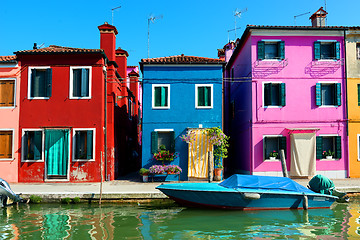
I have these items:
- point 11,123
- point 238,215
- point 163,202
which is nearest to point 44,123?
point 11,123

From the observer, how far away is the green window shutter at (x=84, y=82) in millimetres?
18250

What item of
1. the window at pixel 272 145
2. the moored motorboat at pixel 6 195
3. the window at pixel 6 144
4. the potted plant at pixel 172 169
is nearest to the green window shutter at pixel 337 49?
the window at pixel 272 145

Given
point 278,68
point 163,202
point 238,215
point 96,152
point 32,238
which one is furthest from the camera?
point 278,68

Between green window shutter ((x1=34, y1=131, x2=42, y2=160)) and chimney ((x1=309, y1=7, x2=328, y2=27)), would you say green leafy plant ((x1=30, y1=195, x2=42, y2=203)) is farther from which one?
chimney ((x1=309, y1=7, x2=328, y2=27))

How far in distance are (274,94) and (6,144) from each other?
14.5m

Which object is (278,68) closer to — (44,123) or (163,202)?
(163,202)

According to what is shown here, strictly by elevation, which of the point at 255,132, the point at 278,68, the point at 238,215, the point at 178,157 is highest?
the point at 278,68

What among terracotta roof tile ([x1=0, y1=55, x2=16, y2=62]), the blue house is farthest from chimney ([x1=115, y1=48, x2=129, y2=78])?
terracotta roof tile ([x1=0, y1=55, x2=16, y2=62])

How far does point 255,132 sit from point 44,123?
11191mm

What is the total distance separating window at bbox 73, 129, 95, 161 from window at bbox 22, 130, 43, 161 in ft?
5.74

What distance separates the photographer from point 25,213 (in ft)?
40.1

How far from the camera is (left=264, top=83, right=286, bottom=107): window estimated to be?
19.0 meters

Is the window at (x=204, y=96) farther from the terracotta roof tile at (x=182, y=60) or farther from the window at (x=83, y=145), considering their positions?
the window at (x=83, y=145)

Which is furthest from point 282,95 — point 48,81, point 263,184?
point 48,81
